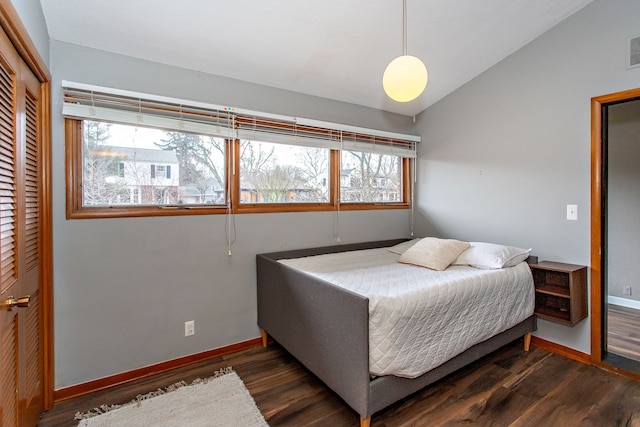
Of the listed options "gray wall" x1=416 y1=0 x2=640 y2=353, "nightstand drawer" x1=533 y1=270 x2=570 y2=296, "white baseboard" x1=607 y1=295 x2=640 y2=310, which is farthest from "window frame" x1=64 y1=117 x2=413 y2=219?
"white baseboard" x1=607 y1=295 x2=640 y2=310

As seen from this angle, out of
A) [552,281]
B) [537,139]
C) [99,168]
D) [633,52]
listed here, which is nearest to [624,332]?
[552,281]

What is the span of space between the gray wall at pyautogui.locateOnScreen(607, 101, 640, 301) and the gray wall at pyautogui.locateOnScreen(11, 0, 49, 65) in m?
4.86

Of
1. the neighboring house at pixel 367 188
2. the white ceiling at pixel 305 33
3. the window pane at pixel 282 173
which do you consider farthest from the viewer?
the neighboring house at pixel 367 188

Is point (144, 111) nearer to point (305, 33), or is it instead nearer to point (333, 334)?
point (305, 33)

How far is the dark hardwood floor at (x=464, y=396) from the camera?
1749mm

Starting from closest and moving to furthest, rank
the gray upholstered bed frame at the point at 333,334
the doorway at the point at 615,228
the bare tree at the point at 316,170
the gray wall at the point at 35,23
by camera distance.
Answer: the gray wall at the point at 35,23, the gray upholstered bed frame at the point at 333,334, the doorway at the point at 615,228, the bare tree at the point at 316,170

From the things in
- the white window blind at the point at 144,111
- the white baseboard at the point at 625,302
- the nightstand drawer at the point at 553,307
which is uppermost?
the white window blind at the point at 144,111

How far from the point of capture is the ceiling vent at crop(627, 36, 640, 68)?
2.08 metres

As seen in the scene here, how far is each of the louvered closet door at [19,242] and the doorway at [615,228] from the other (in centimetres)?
336

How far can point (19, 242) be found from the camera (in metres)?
1.39

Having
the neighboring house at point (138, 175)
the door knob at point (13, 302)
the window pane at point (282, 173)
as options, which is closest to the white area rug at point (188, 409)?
the door knob at point (13, 302)

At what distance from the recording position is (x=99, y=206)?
2.07 meters

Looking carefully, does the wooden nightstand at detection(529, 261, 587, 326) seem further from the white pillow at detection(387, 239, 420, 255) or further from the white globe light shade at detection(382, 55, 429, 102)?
the white globe light shade at detection(382, 55, 429, 102)

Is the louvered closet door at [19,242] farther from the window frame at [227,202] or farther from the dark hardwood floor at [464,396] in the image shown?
the dark hardwood floor at [464,396]
